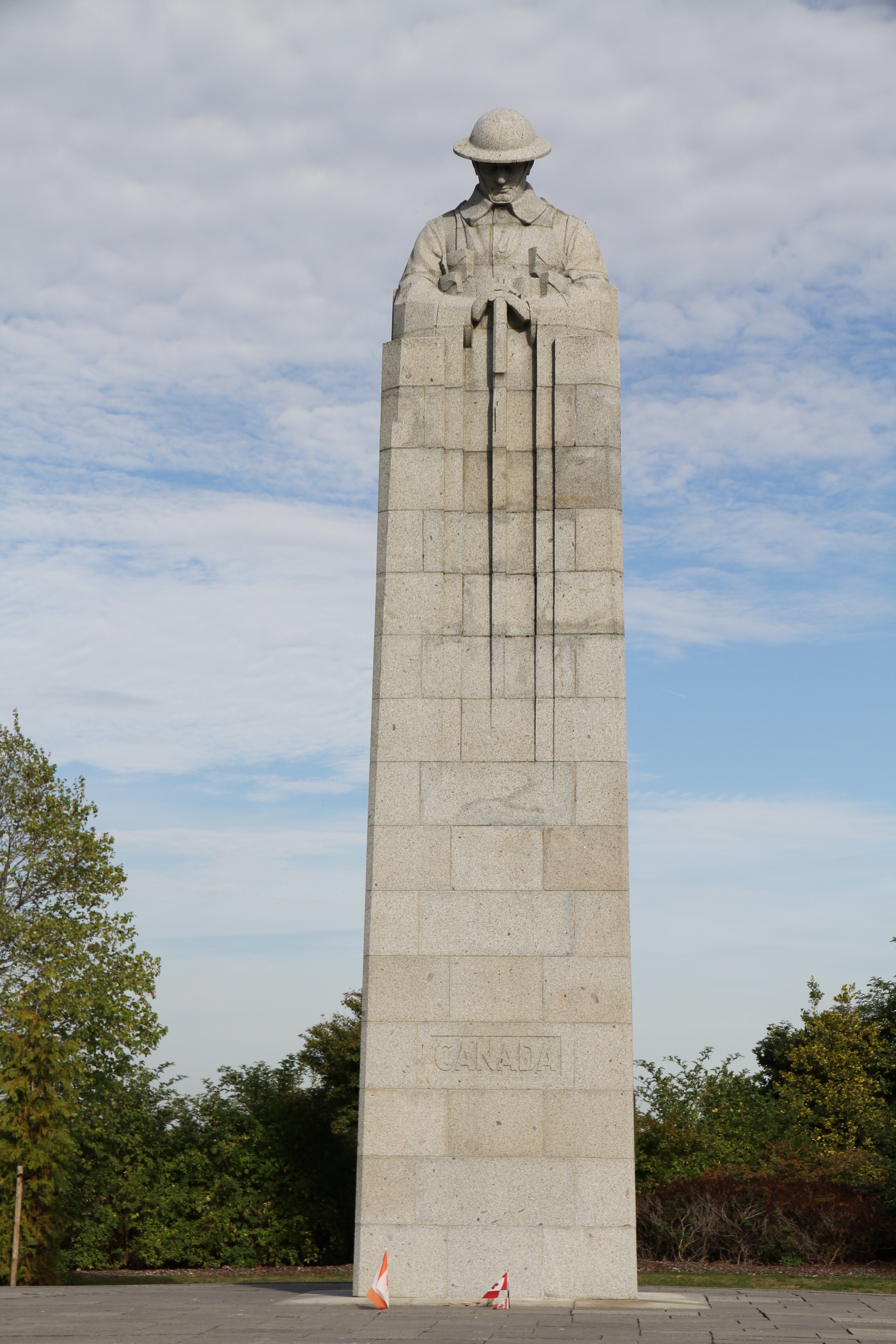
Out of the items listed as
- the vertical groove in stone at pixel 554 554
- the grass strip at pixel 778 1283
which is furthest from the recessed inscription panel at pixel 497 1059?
the grass strip at pixel 778 1283

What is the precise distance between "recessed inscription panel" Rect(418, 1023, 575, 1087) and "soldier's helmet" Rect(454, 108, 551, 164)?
39.7 feet

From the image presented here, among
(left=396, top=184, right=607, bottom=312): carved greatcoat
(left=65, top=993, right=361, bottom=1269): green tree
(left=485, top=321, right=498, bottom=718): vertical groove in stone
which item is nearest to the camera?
(left=485, top=321, right=498, bottom=718): vertical groove in stone

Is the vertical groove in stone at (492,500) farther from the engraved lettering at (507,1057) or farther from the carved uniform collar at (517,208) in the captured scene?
the engraved lettering at (507,1057)

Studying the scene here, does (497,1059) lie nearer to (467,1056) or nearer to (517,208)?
(467,1056)

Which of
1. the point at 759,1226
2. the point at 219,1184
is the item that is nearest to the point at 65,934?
the point at 219,1184

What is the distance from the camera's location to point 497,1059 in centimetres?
1541

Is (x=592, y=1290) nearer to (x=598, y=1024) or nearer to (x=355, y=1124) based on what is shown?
(x=598, y=1024)

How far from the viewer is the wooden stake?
1928 centimetres

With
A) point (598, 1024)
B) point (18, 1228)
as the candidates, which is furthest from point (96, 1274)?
point (598, 1024)

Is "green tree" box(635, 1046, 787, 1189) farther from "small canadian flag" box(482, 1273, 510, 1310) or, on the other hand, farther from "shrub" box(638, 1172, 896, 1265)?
Result: "small canadian flag" box(482, 1273, 510, 1310)

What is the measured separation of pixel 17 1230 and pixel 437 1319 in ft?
30.7

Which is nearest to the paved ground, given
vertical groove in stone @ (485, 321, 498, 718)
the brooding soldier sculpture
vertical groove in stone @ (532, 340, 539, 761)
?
vertical groove in stone @ (532, 340, 539, 761)

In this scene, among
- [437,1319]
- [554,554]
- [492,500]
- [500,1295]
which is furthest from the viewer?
[492,500]

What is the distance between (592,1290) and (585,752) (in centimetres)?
628
